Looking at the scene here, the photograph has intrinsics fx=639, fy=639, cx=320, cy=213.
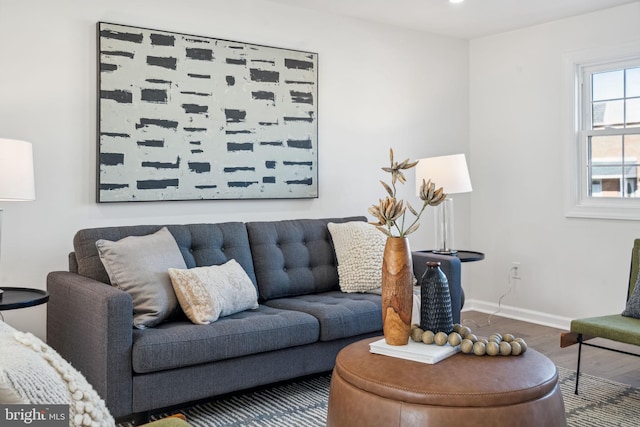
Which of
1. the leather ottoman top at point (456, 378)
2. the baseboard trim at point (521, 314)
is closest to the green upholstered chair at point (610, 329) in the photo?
the leather ottoman top at point (456, 378)

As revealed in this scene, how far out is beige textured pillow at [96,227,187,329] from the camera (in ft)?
10.0

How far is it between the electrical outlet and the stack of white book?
10.3 ft

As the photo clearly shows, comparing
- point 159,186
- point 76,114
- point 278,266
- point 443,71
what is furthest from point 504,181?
point 76,114

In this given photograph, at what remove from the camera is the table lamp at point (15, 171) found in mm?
2869

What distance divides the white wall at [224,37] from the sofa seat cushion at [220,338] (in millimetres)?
1015

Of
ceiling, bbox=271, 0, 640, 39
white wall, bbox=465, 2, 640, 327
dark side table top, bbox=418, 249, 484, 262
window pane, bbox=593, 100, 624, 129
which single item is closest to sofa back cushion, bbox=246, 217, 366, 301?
dark side table top, bbox=418, 249, 484, 262

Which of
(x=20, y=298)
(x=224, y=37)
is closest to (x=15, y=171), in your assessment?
(x=20, y=298)

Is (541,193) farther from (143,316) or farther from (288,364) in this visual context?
(143,316)

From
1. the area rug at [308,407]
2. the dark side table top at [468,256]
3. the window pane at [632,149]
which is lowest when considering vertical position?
the area rug at [308,407]

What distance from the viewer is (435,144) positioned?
5480 millimetres

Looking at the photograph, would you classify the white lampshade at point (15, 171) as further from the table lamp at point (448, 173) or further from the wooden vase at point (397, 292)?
the table lamp at point (448, 173)

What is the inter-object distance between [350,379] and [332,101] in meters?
2.94

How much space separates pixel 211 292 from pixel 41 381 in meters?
2.12

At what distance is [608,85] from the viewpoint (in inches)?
190
